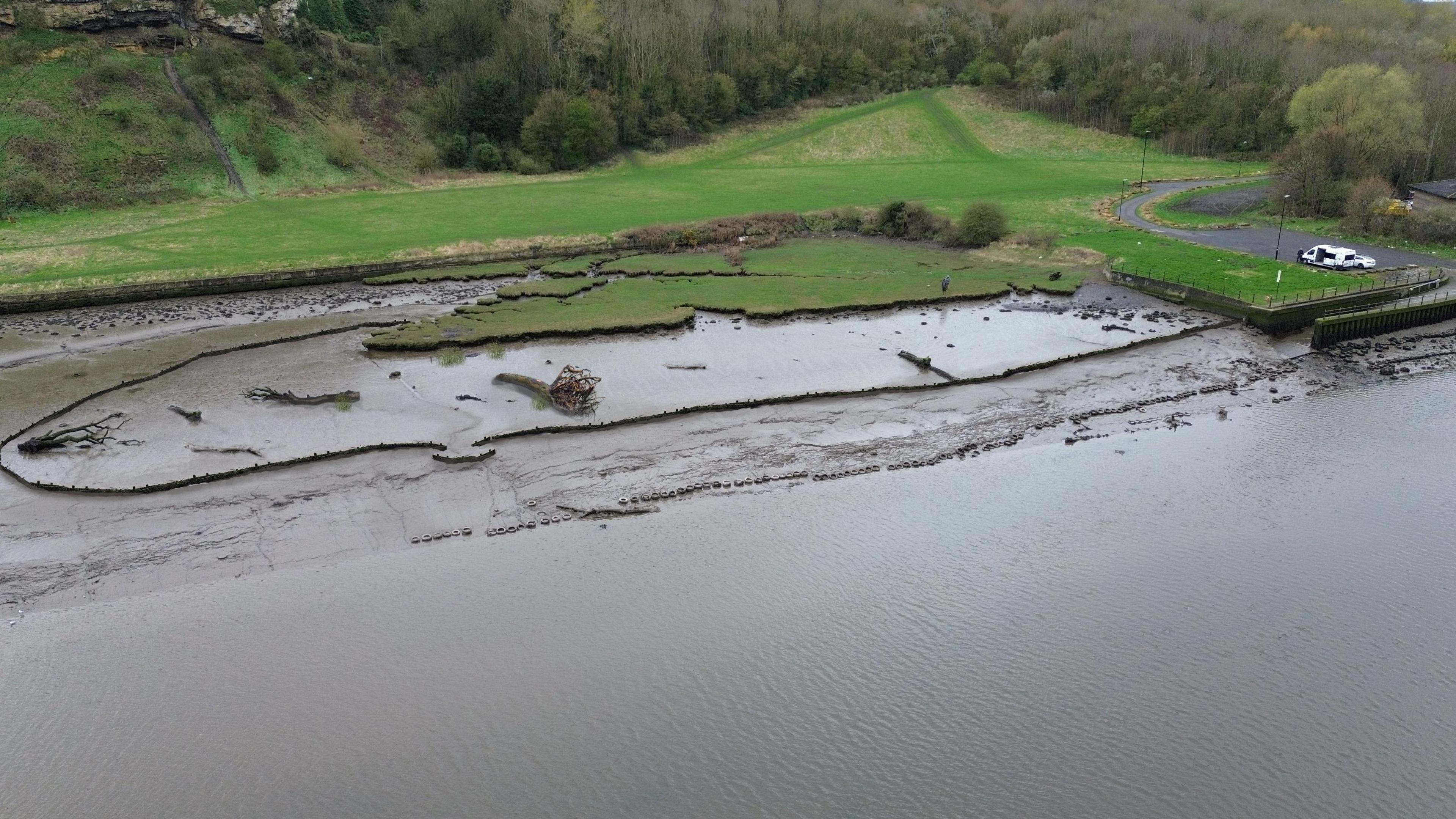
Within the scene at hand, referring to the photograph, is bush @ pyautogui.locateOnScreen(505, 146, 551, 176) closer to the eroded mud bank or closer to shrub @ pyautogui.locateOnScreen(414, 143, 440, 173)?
shrub @ pyautogui.locateOnScreen(414, 143, 440, 173)

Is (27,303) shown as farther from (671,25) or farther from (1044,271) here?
(671,25)

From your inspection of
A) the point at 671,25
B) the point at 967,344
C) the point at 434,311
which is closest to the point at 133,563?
the point at 434,311

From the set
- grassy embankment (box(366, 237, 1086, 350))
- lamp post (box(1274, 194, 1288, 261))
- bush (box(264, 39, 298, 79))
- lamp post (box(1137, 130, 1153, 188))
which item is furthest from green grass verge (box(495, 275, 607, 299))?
lamp post (box(1137, 130, 1153, 188))

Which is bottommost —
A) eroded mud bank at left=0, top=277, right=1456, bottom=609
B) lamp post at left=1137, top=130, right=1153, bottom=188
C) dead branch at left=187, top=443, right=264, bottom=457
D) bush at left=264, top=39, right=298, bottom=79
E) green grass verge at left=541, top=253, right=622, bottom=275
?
eroded mud bank at left=0, top=277, right=1456, bottom=609

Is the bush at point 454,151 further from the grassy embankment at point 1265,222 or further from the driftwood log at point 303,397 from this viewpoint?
the grassy embankment at point 1265,222

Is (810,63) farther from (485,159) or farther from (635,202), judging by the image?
(635,202)

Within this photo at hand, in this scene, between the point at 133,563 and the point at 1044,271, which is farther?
the point at 1044,271
